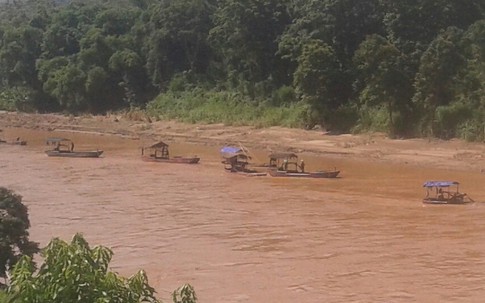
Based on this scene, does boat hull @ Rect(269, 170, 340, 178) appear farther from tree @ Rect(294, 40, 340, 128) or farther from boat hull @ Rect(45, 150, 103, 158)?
boat hull @ Rect(45, 150, 103, 158)

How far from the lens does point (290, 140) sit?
40.3 m

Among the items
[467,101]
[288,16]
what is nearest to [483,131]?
[467,101]

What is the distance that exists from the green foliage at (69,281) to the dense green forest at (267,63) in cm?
3081

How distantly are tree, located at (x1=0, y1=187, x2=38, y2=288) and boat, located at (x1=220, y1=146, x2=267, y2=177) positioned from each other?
18.5 meters

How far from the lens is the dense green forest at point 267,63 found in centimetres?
3600

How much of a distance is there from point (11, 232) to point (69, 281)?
7.25m

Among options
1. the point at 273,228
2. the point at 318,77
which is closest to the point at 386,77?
the point at 318,77

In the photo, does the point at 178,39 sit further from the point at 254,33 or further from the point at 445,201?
the point at 445,201

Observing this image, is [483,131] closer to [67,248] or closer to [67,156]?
[67,156]

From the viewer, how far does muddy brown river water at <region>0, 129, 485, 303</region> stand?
618 inches

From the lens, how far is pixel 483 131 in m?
33.8

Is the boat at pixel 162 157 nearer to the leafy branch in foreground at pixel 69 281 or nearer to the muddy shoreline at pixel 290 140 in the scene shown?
the muddy shoreline at pixel 290 140

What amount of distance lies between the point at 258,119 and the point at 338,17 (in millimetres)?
7566

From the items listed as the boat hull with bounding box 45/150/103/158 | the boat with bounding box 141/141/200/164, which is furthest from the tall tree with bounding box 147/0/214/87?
the boat with bounding box 141/141/200/164
